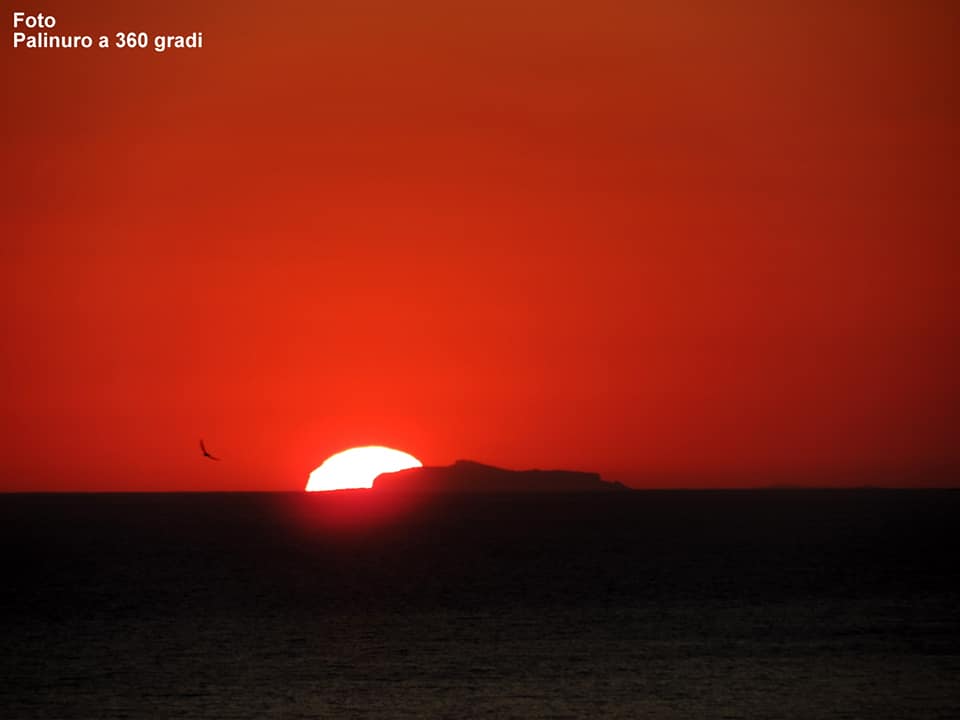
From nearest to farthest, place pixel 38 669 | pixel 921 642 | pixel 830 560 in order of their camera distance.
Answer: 1. pixel 38 669
2. pixel 921 642
3. pixel 830 560

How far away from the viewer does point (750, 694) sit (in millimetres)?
47156

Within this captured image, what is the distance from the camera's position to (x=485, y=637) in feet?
213

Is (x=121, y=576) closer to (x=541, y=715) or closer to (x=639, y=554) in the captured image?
(x=639, y=554)

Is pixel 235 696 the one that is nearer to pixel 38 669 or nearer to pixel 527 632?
pixel 38 669

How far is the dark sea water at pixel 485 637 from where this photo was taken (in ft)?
151

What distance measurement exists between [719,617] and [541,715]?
105 ft

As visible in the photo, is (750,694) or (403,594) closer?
(750,694)

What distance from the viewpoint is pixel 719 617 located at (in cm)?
7369

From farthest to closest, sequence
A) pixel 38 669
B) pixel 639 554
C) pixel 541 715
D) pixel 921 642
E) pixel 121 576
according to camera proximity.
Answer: pixel 639 554, pixel 121 576, pixel 921 642, pixel 38 669, pixel 541 715

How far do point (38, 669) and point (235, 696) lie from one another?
11725 millimetres

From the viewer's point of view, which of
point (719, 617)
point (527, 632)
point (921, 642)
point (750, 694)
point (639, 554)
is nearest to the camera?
point (750, 694)

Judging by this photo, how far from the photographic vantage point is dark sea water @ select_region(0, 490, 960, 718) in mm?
46156

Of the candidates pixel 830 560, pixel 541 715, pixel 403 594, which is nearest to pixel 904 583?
pixel 830 560

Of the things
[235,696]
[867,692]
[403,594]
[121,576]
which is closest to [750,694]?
[867,692]
